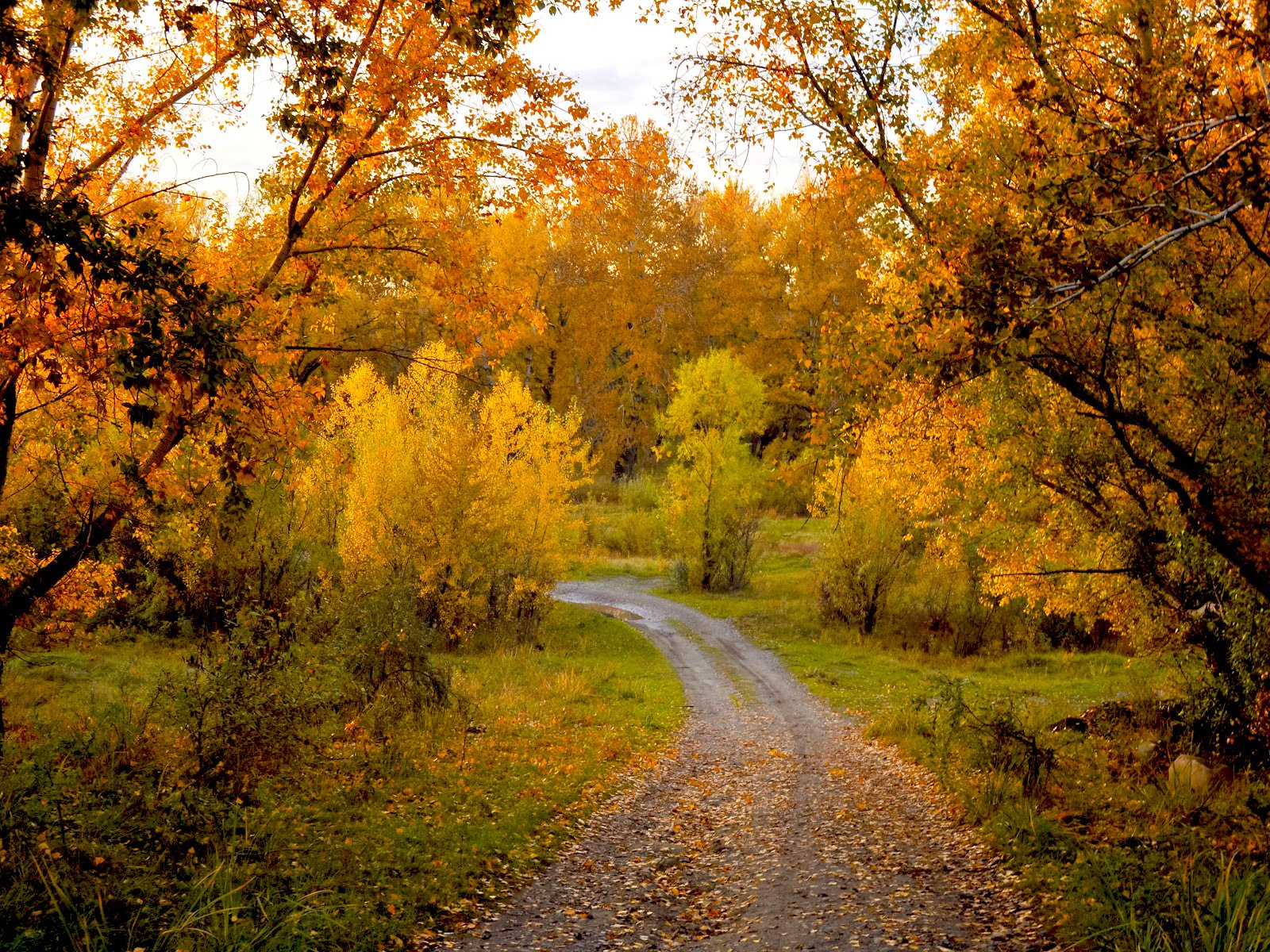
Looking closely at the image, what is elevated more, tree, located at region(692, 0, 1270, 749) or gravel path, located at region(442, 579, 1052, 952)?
tree, located at region(692, 0, 1270, 749)

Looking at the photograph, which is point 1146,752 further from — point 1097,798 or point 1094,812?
point 1094,812

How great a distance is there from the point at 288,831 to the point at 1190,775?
852cm

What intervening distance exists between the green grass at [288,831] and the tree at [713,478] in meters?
17.1

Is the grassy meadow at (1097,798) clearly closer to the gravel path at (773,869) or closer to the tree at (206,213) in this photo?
the gravel path at (773,869)

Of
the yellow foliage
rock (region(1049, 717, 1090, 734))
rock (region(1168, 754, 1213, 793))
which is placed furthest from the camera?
the yellow foliage

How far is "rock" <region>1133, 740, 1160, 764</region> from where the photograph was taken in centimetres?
987

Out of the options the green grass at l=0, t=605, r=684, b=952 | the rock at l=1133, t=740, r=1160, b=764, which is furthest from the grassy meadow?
the green grass at l=0, t=605, r=684, b=952

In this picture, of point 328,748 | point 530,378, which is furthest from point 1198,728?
point 530,378

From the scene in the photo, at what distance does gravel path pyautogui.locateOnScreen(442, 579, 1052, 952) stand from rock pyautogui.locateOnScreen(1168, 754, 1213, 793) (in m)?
2.30

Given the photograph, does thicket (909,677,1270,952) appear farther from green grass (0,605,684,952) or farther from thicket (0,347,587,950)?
thicket (0,347,587,950)

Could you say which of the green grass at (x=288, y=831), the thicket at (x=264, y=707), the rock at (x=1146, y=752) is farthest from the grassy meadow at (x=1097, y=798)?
the thicket at (x=264, y=707)

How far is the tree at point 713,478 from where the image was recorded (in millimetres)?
29672

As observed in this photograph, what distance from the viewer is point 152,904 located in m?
5.40

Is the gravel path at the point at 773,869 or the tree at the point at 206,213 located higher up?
the tree at the point at 206,213
